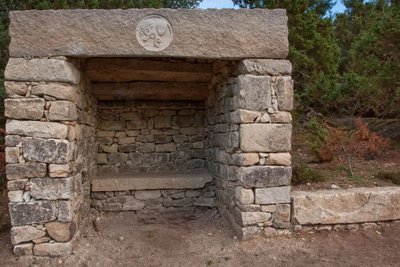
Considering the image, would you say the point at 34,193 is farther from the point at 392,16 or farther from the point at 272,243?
the point at 392,16

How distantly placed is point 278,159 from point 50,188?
89.2 inches

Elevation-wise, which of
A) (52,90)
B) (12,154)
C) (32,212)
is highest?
(52,90)

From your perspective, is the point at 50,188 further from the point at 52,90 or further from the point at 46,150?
the point at 52,90

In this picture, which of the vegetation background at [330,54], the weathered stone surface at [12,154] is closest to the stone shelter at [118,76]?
the weathered stone surface at [12,154]

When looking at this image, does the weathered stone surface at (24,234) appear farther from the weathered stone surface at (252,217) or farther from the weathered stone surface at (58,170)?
the weathered stone surface at (252,217)

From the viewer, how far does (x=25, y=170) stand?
3383 millimetres

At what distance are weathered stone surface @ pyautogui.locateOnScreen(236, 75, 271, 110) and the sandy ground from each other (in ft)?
4.55

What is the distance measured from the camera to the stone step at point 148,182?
4816 mm

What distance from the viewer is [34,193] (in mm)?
3395

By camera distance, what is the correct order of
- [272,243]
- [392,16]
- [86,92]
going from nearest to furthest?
[272,243], [86,92], [392,16]

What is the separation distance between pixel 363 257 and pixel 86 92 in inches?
140

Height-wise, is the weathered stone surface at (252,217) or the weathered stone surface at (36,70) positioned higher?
the weathered stone surface at (36,70)

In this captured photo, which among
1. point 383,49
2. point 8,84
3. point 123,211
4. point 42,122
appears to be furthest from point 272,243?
point 383,49

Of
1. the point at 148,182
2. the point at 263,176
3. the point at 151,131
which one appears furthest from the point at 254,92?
the point at 151,131
